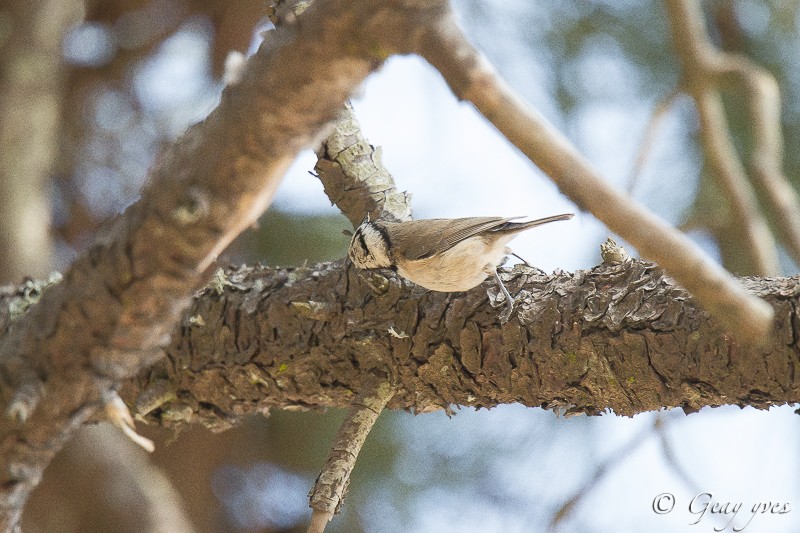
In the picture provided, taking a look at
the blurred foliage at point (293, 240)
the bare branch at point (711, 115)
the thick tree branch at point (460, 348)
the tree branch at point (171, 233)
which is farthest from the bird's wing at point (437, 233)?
the blurred foliage at point (293, 240)

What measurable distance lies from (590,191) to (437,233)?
1208mm

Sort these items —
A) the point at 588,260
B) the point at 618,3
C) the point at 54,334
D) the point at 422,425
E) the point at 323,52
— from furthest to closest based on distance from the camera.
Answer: the point at 422,425
the point at 618,3
the point at 588,260
the point at 54,334
the point at 323,52

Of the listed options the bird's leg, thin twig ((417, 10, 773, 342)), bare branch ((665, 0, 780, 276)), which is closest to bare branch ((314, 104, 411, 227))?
the bird's leg

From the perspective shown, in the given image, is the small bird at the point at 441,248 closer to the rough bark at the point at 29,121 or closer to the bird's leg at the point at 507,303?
the bird's leg at the point at 507,303

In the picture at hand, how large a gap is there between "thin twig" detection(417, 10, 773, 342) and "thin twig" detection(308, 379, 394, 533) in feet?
2.46

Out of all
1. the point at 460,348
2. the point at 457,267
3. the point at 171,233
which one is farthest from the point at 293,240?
the point at 171,233

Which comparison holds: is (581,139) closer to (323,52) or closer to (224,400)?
(224,400)

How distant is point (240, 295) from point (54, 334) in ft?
1.97

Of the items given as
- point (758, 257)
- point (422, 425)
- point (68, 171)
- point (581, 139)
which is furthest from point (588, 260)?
point (68, 171)

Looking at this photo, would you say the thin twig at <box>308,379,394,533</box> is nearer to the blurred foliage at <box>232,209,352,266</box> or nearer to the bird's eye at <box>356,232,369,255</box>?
the bird's eye at <box>356,232,369,255</box>

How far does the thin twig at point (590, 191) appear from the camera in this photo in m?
0.54

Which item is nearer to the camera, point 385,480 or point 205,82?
point 385,480

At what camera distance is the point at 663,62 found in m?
2.56

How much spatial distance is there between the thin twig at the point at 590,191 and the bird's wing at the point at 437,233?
1058mm
